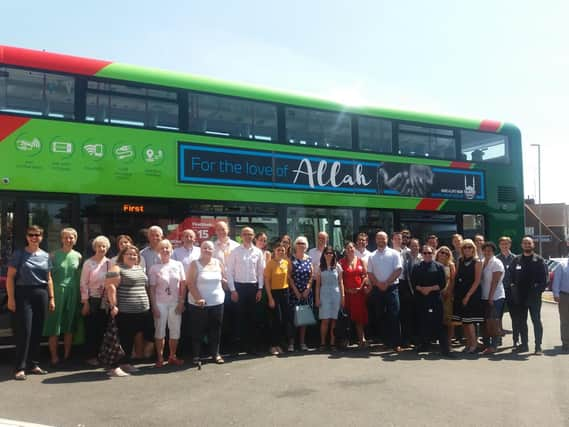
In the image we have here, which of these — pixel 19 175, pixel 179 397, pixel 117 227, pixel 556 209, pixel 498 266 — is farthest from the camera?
pixel 556 209

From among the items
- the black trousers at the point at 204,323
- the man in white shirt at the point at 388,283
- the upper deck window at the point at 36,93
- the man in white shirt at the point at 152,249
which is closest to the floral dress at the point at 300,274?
the man in white shirt at the point at 388,283

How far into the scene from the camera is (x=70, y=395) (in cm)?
570

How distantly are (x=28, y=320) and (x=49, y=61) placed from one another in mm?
3539

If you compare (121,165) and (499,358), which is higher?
(121,165)

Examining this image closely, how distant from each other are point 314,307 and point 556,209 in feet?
200

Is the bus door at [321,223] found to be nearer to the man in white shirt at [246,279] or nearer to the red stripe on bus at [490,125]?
the man in white shirt at [246,279]

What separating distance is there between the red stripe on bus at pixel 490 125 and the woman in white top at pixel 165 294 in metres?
7.52

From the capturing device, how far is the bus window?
32.1 feet

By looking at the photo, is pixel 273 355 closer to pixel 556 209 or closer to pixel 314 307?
pixel 314 307

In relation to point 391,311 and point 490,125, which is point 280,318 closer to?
point 391,311

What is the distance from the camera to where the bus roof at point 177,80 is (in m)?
7.09

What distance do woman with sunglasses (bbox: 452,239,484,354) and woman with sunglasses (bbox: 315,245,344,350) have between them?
6.12 feet

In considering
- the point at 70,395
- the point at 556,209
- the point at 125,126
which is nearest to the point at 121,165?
the point at 125,126

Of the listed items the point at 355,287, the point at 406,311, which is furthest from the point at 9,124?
the point at 406,311
